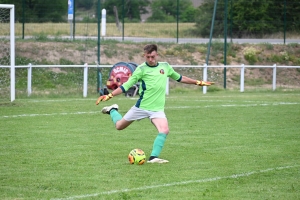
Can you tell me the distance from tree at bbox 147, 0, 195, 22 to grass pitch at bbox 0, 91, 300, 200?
19.6 m

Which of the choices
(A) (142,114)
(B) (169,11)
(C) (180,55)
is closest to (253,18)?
(B) (169,11)

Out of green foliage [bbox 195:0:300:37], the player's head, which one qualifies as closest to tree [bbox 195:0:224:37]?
green foliage [bbox 195:0:300:37]

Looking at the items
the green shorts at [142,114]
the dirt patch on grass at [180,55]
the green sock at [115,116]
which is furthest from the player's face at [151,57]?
the dirt patch on grass at [180,55]

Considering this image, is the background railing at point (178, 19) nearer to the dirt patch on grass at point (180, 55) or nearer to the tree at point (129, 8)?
the tree at point (129, 8)

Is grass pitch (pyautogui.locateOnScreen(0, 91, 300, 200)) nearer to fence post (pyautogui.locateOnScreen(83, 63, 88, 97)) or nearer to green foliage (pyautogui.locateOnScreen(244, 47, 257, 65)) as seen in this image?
fence post (pyautogui.locateOnScreen(83, 63, 88, 97))

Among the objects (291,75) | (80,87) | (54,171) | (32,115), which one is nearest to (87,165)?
(54,171)

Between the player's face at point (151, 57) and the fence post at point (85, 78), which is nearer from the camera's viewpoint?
the player's face at point (151, 57)

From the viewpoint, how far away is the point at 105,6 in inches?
1518

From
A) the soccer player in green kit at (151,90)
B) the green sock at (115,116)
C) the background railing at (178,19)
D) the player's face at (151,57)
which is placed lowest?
the green sock at (115,116)

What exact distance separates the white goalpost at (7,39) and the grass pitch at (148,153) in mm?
1014

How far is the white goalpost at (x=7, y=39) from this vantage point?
1898 centimetres

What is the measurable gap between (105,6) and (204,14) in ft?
20.2

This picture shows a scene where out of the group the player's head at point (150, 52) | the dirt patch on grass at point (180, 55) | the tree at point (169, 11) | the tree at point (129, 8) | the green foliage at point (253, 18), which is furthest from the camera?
the tree at point (169, 11)

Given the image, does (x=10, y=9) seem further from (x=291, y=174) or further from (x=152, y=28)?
(x=152, y=28)
